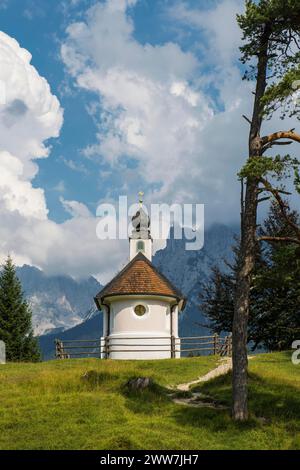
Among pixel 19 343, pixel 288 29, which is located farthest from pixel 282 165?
pixel 19 343

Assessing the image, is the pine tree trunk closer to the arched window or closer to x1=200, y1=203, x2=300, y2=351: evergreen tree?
x1=200, y1=203, x2=300, y2=351: evergreen tree

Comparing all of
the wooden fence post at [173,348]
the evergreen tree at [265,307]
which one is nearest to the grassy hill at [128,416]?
the wooden fence post at [173,348]

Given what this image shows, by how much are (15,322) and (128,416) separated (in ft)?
108

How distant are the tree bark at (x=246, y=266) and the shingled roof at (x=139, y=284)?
19.3 m

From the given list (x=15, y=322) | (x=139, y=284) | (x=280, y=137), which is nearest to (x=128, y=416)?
(x=280, y=137)

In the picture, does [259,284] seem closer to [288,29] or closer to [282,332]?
[288,29]

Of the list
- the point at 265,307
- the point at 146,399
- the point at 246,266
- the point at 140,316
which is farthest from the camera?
the point at 265,307

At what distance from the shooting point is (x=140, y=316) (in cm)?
3600

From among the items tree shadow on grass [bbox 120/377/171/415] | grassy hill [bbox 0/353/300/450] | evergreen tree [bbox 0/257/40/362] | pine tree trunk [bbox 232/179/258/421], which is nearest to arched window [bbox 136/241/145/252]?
evergreen tree [bbox 0/257/40/362]

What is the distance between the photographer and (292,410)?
1644cm

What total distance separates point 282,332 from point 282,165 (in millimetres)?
25815

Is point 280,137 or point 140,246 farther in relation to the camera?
point 140,246

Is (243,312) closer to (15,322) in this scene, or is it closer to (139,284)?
(139,284)

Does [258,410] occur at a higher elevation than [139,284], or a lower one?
lower
